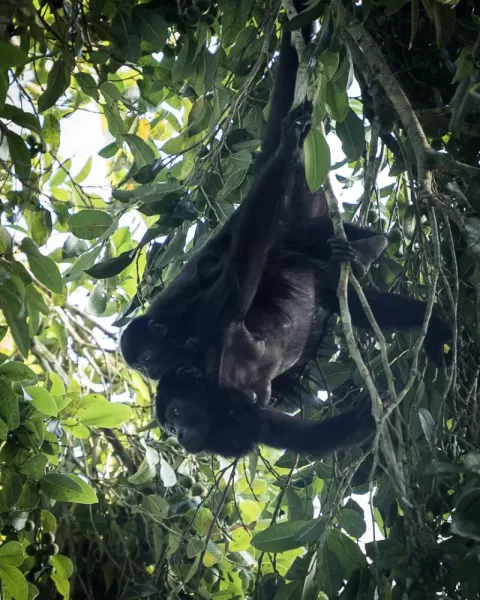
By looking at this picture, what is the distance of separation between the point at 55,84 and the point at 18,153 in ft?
1.31

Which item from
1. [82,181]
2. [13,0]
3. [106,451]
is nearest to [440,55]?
[13,0]

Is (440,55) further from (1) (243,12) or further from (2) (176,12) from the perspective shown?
(2) (176,12)

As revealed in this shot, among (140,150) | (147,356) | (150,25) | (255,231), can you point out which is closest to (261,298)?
(147,356)

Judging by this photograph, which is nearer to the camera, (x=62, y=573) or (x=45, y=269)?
(x=45, y=269)

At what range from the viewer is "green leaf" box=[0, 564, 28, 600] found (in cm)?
239

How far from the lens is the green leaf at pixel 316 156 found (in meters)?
2.12

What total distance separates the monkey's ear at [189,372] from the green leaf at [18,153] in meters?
1.45

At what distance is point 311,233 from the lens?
373cm

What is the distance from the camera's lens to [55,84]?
2557 millimetres

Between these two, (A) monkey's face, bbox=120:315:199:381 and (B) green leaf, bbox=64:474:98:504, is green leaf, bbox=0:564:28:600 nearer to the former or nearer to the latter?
(B) green leaf, bbox=64:474:98:504

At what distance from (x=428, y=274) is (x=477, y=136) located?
1.70 feet

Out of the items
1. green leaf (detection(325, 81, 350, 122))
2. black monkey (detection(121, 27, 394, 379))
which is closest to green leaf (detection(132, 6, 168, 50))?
black monkey (detection(121, 27, 394, 379))

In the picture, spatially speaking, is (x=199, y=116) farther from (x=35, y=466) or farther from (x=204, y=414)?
(x=35, y=466)

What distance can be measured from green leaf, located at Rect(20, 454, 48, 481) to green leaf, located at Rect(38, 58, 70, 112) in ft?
3.75
